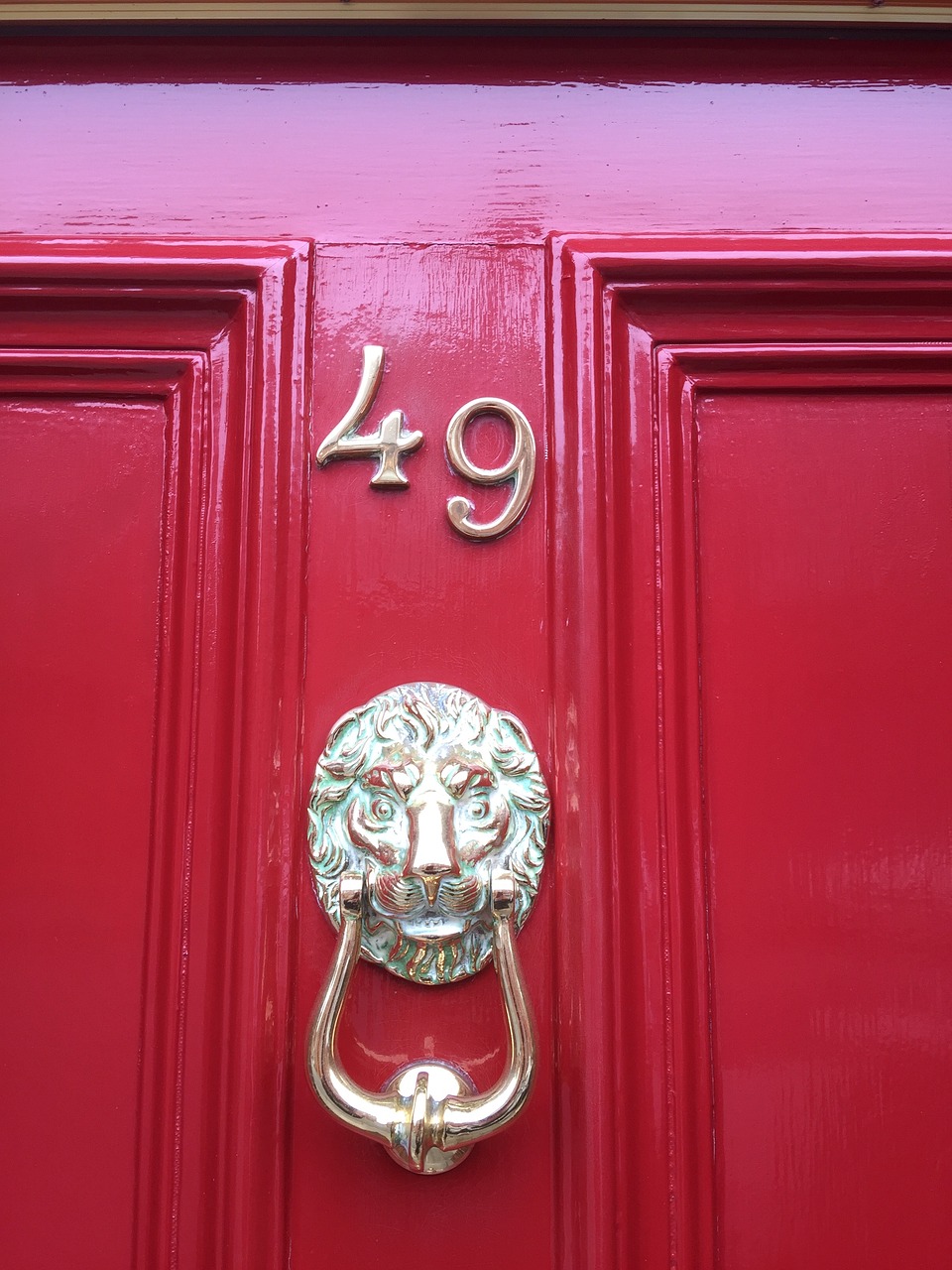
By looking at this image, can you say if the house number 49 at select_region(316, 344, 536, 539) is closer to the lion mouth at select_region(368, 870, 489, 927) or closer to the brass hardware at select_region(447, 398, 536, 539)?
the brass hardware at select_region(447, 398, 536, 539)

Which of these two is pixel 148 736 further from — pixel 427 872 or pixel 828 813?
pixel 828 813

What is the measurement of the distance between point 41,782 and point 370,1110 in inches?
10.5

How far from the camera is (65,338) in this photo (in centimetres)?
55

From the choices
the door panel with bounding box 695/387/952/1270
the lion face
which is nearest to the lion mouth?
the lion face

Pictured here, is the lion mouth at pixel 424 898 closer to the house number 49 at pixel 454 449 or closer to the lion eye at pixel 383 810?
the lion eye at pixel 383 810

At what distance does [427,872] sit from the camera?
0.46 meters

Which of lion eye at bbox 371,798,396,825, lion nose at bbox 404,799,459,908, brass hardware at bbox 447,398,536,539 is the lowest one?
lion nose at bbox 404,799,459,908

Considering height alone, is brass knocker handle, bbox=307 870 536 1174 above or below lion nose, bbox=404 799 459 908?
below

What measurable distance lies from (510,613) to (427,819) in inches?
5.2

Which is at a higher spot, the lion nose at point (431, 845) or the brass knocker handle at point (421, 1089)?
the lion nose at point (431, 845)

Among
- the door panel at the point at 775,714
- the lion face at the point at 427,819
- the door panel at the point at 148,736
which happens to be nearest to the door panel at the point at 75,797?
the door panel at the point at 148,736

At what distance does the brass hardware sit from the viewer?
528 mm

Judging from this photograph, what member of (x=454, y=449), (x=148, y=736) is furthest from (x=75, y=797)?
(x=454, y=449)

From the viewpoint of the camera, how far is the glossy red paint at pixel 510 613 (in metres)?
0.49
